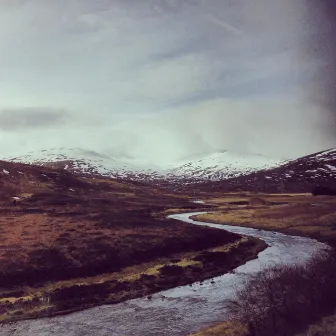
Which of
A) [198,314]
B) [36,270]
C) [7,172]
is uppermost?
[7,172]

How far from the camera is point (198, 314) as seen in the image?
A: 27.9 m

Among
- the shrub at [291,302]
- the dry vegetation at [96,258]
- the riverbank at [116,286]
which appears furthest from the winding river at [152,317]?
the shrub at [291,302]

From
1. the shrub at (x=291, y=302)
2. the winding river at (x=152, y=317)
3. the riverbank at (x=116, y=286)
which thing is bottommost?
the winding river at (x=152, y=317)

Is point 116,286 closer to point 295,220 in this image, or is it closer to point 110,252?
point 110,252

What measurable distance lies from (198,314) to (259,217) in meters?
56.9

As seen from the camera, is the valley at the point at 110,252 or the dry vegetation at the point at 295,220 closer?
the valley at the point at 110,252

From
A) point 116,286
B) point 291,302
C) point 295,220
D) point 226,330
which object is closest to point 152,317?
point 226,330

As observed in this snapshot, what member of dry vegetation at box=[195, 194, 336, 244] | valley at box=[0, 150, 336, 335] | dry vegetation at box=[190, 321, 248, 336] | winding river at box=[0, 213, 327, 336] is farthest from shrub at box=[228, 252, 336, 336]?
dry vegetation at box=[195, 194, 336, 244]

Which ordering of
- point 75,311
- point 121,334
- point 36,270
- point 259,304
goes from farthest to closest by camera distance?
point 36,270 < point 75,311 < point 121,334 < point 259,304

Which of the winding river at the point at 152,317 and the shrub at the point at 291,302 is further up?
→ the shrub at the point at 291,302

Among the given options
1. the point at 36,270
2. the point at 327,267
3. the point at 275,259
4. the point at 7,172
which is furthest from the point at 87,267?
the point at 7,172

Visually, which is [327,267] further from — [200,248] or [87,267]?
[200,248]

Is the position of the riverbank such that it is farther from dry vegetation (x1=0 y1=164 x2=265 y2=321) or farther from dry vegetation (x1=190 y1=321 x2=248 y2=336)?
dry vegetation (x1=190 y1=321 x2=248 y2=336)

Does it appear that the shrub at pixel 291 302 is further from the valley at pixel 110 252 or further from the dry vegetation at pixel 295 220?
Result: the dry vegetation at pixel 295 220
